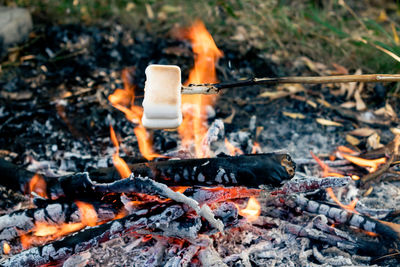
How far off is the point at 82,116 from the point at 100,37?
1416 mm

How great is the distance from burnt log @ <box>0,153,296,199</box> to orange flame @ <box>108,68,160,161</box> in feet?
0.90

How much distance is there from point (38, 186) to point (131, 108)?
1296 millimetres

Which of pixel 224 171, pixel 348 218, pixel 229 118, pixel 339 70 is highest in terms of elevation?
pixel 339 70

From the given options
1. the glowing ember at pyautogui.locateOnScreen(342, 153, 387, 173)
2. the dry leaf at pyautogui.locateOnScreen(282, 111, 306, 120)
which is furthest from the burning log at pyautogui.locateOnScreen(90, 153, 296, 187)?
the dry leaf at pyautogui.locateOnScreen(282, 111, 306, 120)

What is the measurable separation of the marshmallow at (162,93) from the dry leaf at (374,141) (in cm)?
183

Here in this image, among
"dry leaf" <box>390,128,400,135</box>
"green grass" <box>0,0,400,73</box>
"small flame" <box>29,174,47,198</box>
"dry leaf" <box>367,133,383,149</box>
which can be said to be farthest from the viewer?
"green grass" <box>0,0,400,73</box>

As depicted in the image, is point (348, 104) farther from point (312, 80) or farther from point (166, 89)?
point (166, 89)

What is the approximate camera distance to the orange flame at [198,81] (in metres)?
2.84

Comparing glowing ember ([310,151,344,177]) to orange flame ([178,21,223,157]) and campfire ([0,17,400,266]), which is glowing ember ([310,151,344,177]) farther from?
orange flame ([178,21,223,157])

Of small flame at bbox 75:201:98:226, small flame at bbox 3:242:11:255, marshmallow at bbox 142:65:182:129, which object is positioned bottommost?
small flame at bbox 3:242:11:255

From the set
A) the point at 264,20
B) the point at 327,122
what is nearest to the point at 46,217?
the point at 327,122

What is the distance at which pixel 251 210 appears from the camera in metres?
1.99

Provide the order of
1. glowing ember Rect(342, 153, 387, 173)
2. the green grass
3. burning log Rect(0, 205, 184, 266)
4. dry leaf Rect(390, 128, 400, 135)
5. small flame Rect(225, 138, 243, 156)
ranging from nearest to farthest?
burning log Rect(0, 205, 184, 266), glowing ember Rect(342, 153, 387, 173), small flame Rect(225, 138, 243, 156), dry leaf Rect(390, 128, 400, 135), the green grass

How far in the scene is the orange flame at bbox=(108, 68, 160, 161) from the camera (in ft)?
8.80
